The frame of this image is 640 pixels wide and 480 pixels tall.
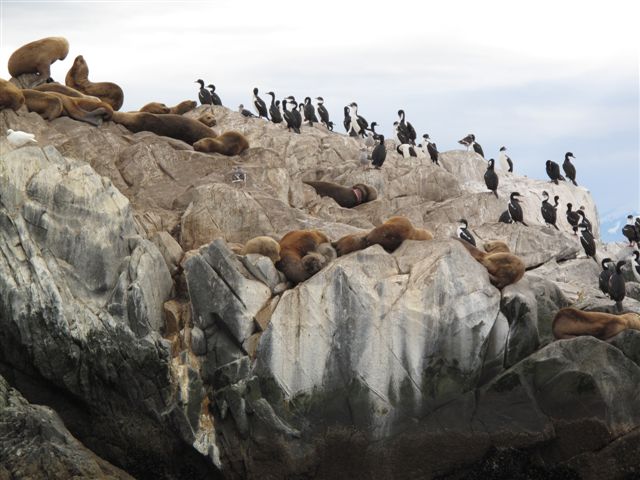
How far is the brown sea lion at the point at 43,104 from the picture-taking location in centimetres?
2800

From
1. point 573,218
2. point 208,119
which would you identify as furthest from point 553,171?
point 208,119

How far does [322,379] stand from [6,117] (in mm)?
9628

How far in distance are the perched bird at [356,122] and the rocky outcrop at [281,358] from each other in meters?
19.5

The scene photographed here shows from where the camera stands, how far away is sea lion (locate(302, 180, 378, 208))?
2958 centimetres

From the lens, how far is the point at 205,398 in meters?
21.6

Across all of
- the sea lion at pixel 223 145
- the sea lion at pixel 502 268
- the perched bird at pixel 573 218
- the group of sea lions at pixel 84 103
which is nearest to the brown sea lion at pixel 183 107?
the group of sea lions at pixel 84 103

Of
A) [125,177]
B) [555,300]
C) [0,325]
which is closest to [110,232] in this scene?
[0,325]

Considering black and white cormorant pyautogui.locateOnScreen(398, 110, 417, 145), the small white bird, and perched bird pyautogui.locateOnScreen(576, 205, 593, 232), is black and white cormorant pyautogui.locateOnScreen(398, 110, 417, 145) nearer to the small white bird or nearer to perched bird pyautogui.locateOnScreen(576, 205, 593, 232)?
perched bird pyautogui.locateOnScreen(576, 205, 593, 232)

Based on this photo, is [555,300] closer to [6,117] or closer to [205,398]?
[205,398]

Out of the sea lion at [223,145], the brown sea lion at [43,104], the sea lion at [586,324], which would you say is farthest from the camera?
the sea lion at [223,145]

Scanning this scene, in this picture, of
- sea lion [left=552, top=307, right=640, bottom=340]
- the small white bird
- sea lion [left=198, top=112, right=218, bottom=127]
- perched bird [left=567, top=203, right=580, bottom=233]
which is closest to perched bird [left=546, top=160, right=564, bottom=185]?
perched bird [left=567, top=203, right=580, bottom=233]

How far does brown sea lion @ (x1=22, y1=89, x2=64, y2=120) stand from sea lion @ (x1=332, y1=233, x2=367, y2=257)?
7.96m

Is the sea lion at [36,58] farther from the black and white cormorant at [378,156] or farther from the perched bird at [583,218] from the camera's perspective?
the perched bird at [583,218]

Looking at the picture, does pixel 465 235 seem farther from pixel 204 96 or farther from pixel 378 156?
pixel 204 96
